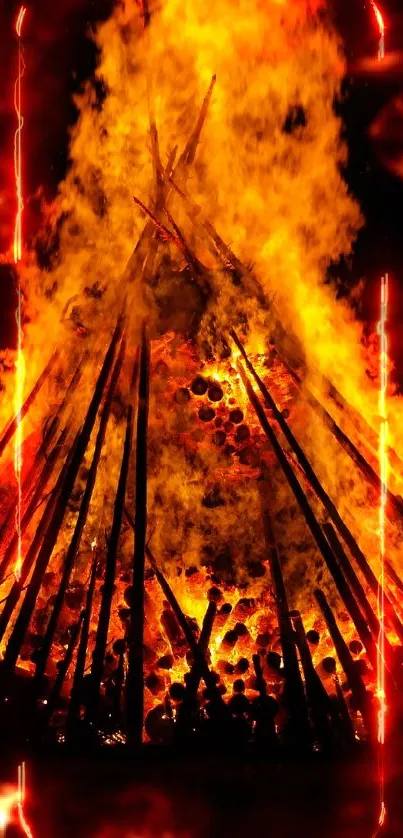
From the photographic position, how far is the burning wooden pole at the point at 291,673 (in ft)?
11.3

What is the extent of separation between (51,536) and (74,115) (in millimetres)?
3078

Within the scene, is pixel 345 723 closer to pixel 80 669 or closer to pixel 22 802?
pixel 80 669

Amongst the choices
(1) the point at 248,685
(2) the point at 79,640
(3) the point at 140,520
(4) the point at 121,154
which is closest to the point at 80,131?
(4) the point at 121,154

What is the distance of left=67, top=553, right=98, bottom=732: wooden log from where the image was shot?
11.2 feet

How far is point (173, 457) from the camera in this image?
4.37m

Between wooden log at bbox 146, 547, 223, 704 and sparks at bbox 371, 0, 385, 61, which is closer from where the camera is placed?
wooden log at bbox 146, 547, 223, 704

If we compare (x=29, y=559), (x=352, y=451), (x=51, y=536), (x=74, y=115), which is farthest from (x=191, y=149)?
(x=29, y=559)

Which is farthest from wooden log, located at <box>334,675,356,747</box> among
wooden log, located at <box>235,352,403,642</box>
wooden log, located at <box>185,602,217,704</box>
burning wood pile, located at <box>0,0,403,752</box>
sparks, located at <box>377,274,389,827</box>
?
wooden log, located at <box>185,602,217,704</box>

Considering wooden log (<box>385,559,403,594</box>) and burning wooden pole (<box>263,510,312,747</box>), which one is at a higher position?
wooden log (<box>385,559,403,594</box>)

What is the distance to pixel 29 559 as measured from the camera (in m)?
3.74

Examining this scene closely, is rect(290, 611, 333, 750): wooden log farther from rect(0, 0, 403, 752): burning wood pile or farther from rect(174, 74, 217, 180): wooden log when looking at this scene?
rect(174, 74, 217, 180): wooden log

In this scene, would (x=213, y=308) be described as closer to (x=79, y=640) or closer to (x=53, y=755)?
(x=79, y=640)

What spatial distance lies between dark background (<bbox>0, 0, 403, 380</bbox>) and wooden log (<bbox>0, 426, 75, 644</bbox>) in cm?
184

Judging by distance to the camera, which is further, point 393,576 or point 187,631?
point 393,576
